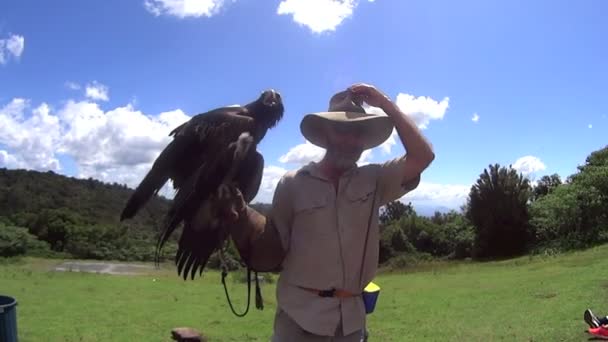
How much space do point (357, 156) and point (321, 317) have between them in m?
0.87

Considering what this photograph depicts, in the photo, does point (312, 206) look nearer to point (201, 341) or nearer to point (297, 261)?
point (297, 261)

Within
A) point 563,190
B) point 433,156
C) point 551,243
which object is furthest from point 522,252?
point 433,156

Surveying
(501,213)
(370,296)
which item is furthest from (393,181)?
(501,213)

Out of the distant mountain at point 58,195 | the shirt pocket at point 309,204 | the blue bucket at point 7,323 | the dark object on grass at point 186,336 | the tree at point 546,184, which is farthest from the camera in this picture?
the distant mountain at point 58,195

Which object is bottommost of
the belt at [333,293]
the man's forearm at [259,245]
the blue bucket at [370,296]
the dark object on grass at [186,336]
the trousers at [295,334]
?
the dark object on grass at [186,336]

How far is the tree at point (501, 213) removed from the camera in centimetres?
3212

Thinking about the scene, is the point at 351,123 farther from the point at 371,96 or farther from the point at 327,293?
the point at 327,293

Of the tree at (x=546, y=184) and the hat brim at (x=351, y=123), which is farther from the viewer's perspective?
the tree at (x=546, y=184)

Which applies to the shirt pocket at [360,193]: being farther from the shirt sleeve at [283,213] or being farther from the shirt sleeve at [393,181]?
the shirt sleeve at [283,213]

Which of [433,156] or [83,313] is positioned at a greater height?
[433,156]

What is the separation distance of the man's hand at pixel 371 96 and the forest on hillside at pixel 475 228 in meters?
21.6

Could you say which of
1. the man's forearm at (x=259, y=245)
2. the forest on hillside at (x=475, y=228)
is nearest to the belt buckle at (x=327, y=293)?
the man's forearm at (x=259, y=245)

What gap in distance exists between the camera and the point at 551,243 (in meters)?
28.5

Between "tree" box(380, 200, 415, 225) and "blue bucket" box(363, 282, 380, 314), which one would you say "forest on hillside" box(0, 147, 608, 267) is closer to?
"tree" box(380, 200, 415, 225)
